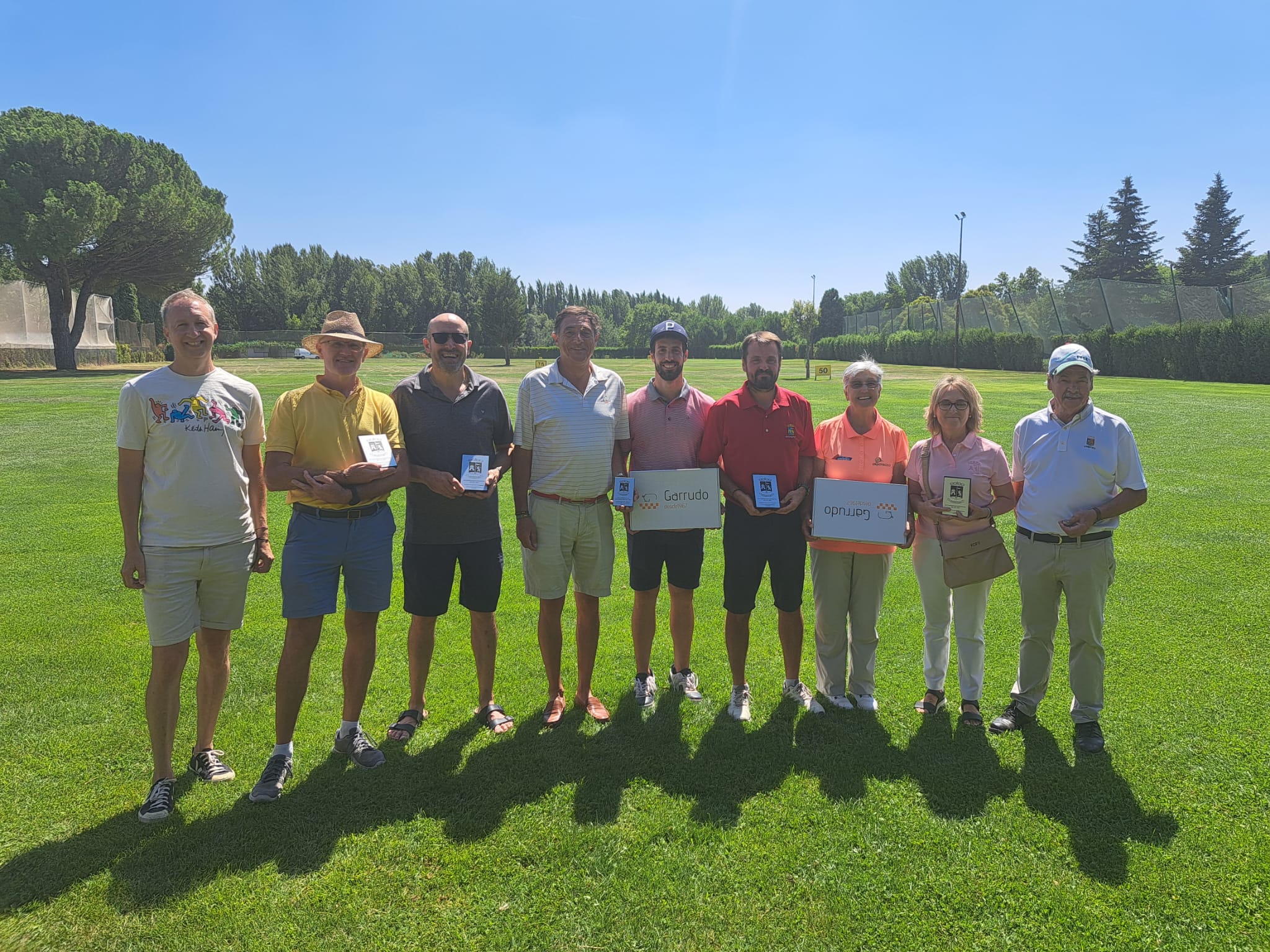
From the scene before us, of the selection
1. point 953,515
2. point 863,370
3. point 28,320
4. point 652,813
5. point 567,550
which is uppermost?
point 28,320

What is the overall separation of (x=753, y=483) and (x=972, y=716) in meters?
1.99

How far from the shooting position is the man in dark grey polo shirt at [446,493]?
4266mm

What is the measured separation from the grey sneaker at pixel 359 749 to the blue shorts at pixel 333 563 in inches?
30.2

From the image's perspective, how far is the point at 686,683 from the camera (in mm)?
5133

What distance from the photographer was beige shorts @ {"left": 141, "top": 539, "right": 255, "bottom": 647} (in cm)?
362

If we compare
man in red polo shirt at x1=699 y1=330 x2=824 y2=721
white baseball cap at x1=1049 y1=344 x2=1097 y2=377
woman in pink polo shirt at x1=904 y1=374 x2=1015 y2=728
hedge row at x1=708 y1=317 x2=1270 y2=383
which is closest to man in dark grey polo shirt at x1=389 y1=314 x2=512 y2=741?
man in red polo shirt at x1=699 y1=330 x2=824 y2=721

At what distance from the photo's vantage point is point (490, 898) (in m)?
3.15

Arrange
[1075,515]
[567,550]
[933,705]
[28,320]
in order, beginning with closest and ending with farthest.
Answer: [1075,515]
[567,550]
[933,705]
[28,320]

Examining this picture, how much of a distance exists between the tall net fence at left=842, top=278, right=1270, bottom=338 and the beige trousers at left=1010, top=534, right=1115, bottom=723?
128ft

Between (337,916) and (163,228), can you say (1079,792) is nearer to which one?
(337,916)

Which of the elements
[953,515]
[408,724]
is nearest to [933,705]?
[953,515]

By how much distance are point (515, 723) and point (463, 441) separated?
183 cm

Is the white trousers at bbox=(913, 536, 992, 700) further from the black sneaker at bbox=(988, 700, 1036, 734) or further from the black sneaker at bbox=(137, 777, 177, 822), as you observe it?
the black sneaker at bbox=(137, 777, 177, 822)

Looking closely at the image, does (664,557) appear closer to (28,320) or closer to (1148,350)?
(1148,350)
